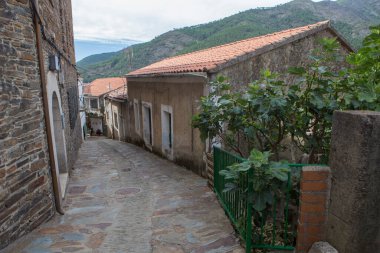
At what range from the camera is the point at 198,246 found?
3643 mm

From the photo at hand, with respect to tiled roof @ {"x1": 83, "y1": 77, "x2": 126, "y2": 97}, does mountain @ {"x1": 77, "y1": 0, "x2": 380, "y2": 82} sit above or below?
above

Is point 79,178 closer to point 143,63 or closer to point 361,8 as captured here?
point 143,63

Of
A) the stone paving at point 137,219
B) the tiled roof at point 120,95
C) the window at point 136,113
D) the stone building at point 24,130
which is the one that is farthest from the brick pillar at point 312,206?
the tiled roof at point 120,95

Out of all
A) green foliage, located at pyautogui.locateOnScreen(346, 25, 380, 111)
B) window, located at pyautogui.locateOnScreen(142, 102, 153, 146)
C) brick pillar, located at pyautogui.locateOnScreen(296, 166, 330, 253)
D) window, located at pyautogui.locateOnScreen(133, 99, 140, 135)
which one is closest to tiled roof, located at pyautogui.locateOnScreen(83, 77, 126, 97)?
window, located at pyautogui.locateOnScreen(133, 99, 140, 135)

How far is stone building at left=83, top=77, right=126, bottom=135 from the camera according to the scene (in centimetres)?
3097

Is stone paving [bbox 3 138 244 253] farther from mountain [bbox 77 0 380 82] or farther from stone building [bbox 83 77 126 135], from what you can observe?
mountain [bbox 77 0 380 82]

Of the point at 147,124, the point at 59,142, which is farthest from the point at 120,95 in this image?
the point at 59,142

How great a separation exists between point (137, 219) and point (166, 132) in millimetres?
4850

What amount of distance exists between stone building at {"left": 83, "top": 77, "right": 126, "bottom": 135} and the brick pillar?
2923 centimetres

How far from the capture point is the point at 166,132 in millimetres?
9375

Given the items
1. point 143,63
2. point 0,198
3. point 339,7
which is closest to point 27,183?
point 0,198

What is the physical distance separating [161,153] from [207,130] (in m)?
5.20

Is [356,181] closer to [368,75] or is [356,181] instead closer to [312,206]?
[312,206]

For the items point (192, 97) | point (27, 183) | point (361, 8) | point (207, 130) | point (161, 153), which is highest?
point (361, 8)
